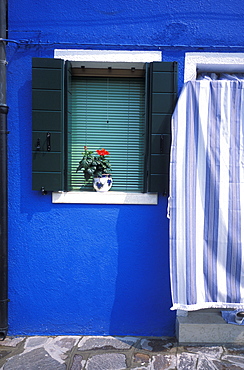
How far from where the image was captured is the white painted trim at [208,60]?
3828 millimetres

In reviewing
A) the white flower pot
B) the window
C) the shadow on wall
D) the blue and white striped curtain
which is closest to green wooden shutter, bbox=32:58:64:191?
the window

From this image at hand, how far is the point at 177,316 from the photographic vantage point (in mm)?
3924

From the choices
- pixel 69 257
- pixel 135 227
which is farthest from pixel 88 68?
pixel 69 257

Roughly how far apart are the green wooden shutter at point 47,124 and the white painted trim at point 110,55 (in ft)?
0.52

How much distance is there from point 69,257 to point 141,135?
152 centimetres

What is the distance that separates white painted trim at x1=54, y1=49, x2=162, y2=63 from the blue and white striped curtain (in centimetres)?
54

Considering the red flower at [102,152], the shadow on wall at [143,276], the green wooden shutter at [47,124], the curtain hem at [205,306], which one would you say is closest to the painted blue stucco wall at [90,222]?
the shadow on wall at [143,276]

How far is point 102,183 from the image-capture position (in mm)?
3938

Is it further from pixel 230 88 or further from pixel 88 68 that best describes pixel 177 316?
pixel 88 68

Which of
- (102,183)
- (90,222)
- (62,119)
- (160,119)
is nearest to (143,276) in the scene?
(90,222)

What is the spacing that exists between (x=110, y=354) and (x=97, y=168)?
72.0 inches

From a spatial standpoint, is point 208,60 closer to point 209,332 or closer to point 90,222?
point 90,222

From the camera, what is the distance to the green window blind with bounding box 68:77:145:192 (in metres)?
4.13

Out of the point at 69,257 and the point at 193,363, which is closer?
the point at 193,363
